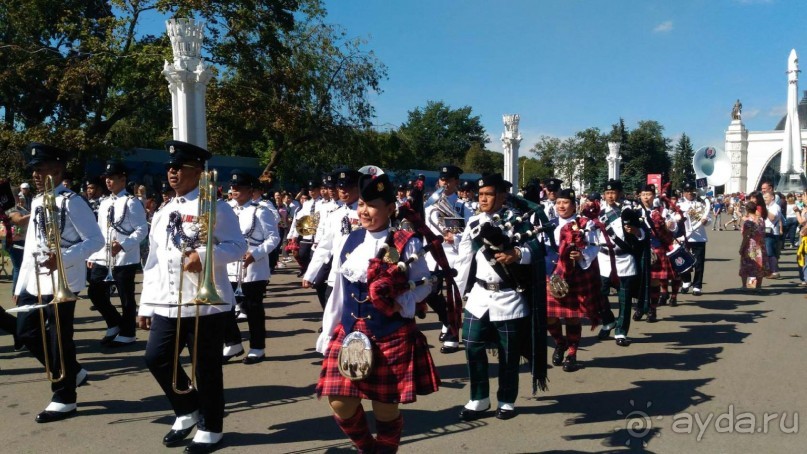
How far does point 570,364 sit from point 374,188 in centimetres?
377

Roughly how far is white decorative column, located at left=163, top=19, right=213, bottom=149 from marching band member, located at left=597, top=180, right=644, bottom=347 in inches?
340

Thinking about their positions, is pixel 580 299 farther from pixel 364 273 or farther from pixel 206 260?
pixel 206 260

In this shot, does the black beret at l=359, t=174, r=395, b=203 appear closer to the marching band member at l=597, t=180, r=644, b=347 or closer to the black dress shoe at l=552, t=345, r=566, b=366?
the black dress shoe at l=552, t=345, r=566, b=366

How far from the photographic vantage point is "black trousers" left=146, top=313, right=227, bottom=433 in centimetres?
434

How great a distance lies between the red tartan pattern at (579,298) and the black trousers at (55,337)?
4376 millimetres

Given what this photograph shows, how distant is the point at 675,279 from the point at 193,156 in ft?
28.8

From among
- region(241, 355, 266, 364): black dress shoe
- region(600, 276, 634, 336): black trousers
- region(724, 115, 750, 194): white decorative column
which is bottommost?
region(241, 355, 266, 364): black dress shoe

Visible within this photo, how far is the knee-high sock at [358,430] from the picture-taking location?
3.71 m

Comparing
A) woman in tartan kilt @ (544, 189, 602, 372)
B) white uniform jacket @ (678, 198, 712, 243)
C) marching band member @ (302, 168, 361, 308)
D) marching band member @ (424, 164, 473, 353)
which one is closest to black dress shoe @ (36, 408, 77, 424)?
marching band member @ (302, 168, 361, 308)

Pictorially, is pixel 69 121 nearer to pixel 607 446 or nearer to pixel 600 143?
pixel 607 446

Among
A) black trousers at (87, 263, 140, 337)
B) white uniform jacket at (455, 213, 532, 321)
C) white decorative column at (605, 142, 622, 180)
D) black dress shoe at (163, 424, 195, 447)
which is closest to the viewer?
black dress shoe at (163, 424, 195, 447)

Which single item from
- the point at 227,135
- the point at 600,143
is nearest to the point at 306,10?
the point at 227,135

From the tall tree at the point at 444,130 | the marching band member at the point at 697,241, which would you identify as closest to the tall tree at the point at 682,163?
the tall tree at the point at 444,130

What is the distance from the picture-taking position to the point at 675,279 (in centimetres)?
1059
